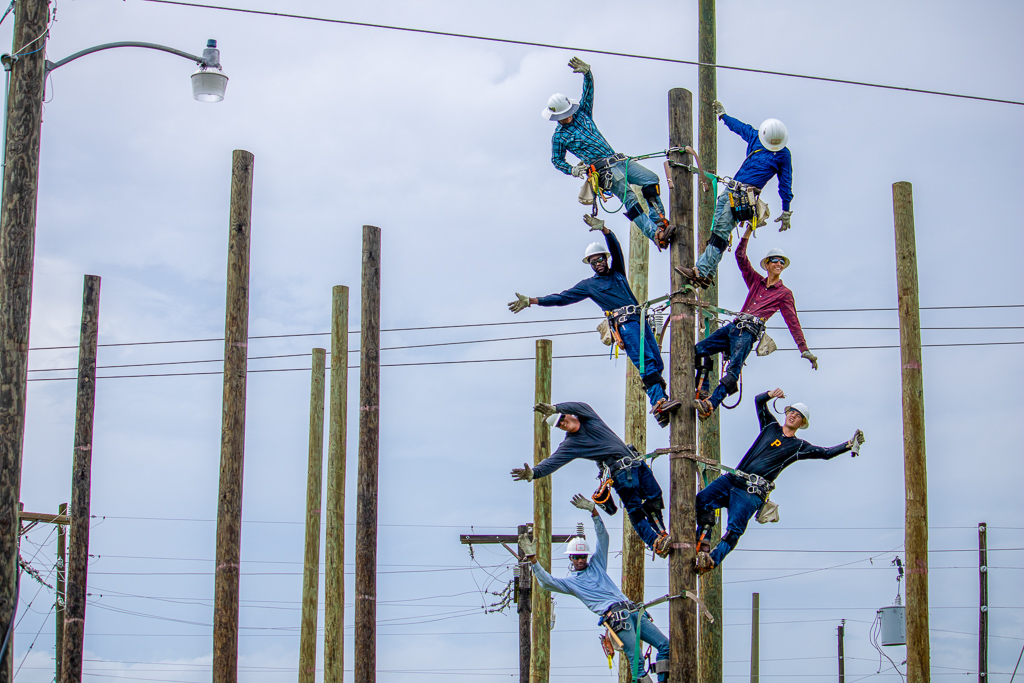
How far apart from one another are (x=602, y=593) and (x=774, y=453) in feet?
6.04

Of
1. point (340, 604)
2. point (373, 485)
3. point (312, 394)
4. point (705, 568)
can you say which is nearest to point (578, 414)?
point (705, 568)

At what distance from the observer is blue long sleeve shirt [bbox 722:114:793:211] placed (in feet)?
35.6

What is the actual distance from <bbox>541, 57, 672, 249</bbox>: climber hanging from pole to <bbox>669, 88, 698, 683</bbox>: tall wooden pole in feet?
1.04

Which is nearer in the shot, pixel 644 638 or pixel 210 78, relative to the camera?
pixel 644 638

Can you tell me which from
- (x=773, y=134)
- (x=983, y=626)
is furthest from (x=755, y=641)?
(x=773, y=134)

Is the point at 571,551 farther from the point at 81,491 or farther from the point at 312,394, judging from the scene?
the point at 81,491

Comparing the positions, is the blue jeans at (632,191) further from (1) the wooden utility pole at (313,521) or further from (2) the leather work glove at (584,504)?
(1) the wooden utility pole at (313,521)

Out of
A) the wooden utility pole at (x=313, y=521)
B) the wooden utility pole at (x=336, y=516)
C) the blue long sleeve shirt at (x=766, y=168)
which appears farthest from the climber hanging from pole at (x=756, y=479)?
the wooden utility pole at (x=313, y=521)

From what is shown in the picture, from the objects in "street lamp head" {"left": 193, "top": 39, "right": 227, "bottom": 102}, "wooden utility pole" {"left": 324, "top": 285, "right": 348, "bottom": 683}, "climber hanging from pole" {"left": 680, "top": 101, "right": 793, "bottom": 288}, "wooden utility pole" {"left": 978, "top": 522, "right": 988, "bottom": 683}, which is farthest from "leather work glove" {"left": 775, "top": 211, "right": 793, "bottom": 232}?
"wooden utility pole" {"left": 978, "top": 522, "right": 988, "bottom": 683}

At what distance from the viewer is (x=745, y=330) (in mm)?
10789

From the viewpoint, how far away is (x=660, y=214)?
1108 cm

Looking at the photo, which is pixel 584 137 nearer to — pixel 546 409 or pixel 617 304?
pixel 617 304

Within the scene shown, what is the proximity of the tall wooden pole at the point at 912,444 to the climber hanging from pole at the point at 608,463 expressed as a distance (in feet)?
8.89

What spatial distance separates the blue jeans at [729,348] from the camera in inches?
420
